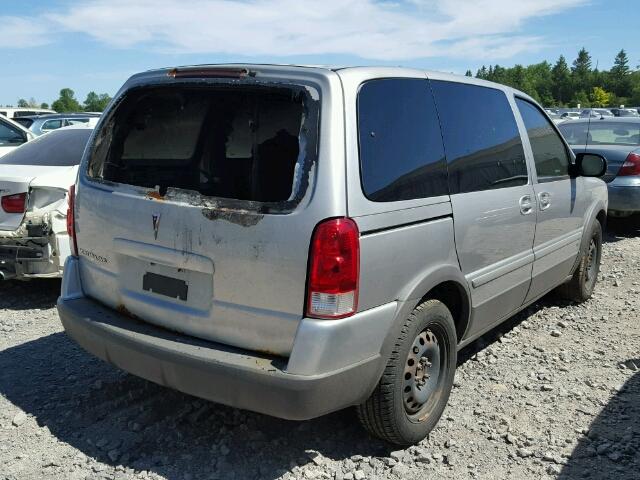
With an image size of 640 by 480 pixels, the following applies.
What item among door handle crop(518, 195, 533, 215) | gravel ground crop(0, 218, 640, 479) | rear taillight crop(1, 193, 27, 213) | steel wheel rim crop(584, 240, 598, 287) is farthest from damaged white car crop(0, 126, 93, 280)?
steel wheel rim crop(584, 240, 598, 287)

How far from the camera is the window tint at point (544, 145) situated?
4.43m

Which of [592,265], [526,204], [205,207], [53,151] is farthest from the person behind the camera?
[53,151]

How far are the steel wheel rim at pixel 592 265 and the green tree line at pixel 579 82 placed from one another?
10865 cm

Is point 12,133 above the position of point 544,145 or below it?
above

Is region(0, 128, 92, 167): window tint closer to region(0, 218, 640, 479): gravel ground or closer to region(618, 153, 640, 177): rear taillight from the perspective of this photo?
region(0, 218, 640, 479): gravel ground

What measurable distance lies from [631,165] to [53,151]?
6.98 m

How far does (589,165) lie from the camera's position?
491 centimetres

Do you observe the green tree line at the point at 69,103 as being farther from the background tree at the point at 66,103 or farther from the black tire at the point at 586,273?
the black tire at the point at 586,273

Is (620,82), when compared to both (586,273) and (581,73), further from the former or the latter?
(586,273)

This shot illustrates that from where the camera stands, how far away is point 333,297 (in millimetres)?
2559

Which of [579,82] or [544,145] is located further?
[579,82]

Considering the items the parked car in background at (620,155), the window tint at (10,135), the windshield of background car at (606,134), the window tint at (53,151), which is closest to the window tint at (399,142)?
the window tint at (53,151)

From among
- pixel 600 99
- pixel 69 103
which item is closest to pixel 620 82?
pixel 600 99

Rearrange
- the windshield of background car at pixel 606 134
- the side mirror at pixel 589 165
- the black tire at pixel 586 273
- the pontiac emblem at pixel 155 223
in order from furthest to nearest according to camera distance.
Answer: the windshield of background car at pixel 606 134, the black tire at pixel 586 273, the side mirror at pixel 589 165, the pontiac emblem at pixel 155 223
